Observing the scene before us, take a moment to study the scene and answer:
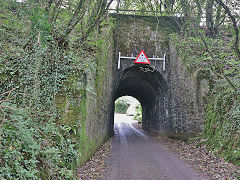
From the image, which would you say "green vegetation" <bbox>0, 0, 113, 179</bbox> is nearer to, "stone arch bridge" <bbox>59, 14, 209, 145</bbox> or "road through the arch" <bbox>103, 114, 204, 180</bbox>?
"road through the arch" <bbox>103, 114, 204, 180</bbox>

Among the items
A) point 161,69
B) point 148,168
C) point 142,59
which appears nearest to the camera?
point 148,168

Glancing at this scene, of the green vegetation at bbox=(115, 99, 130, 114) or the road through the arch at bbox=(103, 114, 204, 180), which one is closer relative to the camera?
the road through the arch at bbox=(103, 114, 204, 180)

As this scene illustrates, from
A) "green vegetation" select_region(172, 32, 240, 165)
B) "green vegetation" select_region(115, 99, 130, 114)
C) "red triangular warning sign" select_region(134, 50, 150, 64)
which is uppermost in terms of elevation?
"red triangular warning sign" select_region(134, 50, 150, 64)

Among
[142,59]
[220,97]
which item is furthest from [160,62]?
[220,97]

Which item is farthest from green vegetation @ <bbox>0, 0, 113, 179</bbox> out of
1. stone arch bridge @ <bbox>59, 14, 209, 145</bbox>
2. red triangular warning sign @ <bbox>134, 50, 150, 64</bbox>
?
red triangular warning sign @ <bbox>134, 50, 150, 64</bbox>

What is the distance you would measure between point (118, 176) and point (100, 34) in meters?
6.72

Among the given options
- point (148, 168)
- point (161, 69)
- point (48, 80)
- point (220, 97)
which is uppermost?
→ point (161, 69)

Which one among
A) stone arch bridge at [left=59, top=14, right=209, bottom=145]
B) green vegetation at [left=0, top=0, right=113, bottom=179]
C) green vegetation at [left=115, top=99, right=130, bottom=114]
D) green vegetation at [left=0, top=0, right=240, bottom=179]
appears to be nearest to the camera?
green vegetation at [left=0, top=0, right=240, bottom=179]

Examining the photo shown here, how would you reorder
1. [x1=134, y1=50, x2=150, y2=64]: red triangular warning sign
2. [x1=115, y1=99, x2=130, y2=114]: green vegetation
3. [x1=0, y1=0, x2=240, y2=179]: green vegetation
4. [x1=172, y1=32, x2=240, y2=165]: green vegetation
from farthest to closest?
[x1=115, y1=99, x2=130, y2=114]: green vegetation → [x1=134, y1=50, x2=150, y2=64]: red triangular warning sign → [x1=172, y1=32, x2=240, y2=165]: green vegetation → [x1=0, y1=0, x2=240, y2=179]: green vegetation

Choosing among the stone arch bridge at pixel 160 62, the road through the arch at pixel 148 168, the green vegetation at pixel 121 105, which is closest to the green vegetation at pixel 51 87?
the road through the arch at pixel 148 168

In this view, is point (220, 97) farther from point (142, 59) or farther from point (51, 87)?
point (51, 87)

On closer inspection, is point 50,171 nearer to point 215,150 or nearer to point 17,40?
point 17,40

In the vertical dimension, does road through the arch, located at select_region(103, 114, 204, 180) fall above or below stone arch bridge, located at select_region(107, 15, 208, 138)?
below

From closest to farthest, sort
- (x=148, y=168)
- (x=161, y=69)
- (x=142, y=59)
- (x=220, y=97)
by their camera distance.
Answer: (x=148, y=168) < (x=220, y=97) < (x=142, y=59) < (x=161, y=69)
